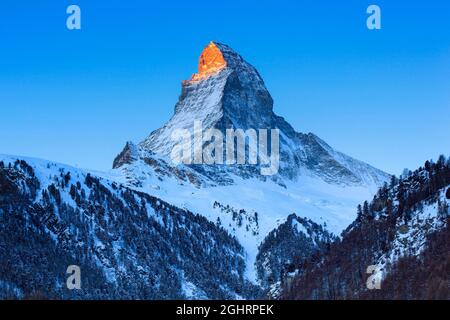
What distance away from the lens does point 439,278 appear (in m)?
181
